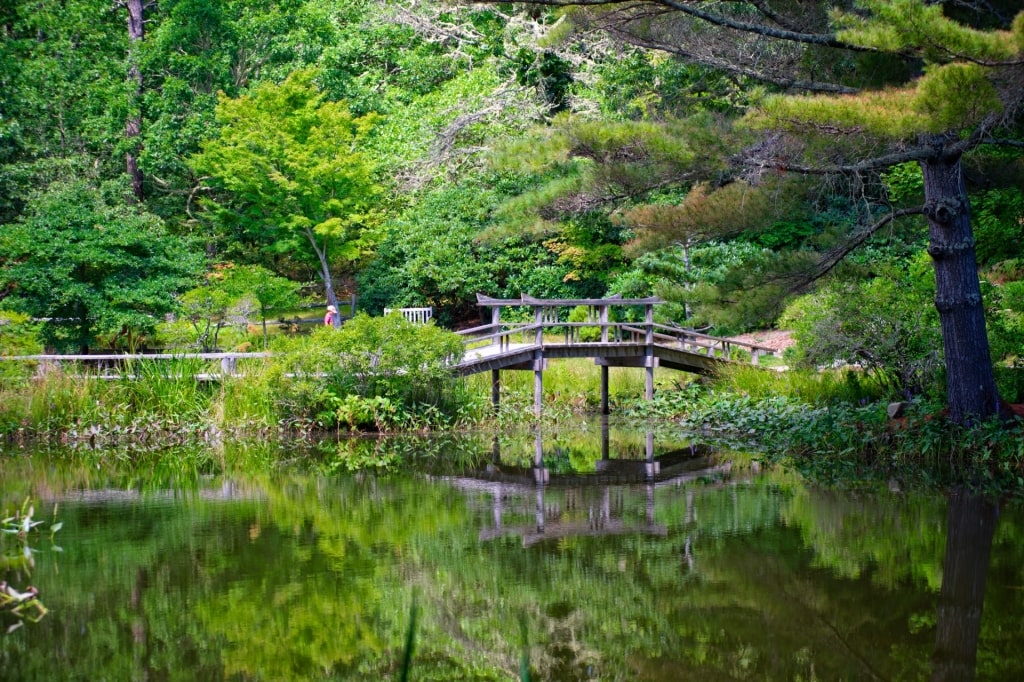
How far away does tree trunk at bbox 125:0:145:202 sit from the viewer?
30.2m

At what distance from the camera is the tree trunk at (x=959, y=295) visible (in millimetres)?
11461

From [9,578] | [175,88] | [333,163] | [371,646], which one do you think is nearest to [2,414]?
[9,578]

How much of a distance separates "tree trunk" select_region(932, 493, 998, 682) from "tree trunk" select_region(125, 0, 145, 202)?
25.7 meters

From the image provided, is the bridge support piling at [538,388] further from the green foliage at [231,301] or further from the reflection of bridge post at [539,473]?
the green foliage at [231,301]

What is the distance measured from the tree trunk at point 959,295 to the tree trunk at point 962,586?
1865 mm

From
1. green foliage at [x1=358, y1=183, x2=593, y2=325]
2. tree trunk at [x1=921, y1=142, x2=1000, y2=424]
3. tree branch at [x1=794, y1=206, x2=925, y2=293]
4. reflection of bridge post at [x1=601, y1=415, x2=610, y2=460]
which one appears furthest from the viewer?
green foliage at [x1=358, y1=183, x2=593, y2=325]

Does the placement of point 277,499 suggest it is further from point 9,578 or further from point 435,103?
point 435,103

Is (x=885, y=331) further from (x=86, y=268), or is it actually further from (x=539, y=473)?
(x=86, y=268)

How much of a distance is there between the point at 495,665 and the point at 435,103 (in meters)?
25.5

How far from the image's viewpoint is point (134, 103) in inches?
1194

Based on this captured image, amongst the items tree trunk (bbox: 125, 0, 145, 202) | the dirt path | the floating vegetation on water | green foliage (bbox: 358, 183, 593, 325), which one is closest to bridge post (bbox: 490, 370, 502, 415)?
the dirt path

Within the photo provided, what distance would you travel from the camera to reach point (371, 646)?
6.01 metres

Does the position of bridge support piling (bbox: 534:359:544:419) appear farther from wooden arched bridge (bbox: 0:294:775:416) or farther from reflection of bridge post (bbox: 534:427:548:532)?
reflection of bridge post (bbox: 534:427:548:532)

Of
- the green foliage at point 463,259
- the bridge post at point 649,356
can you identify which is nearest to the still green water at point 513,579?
the bridge post at point 649,356
